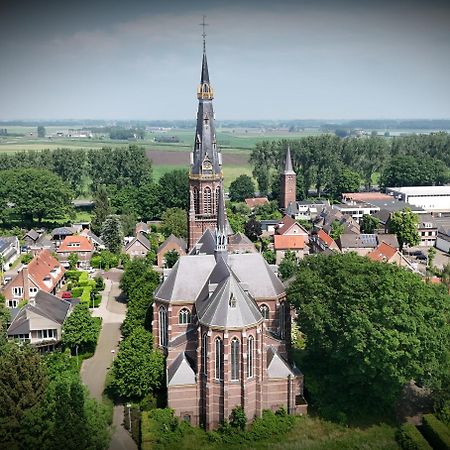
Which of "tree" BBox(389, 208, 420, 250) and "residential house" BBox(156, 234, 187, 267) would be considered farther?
"tree" BBox(389, 208, 420, 250)

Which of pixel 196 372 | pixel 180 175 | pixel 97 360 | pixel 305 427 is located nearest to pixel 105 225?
pixel 180 175

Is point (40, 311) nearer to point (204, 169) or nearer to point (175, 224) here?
point (204, 169)

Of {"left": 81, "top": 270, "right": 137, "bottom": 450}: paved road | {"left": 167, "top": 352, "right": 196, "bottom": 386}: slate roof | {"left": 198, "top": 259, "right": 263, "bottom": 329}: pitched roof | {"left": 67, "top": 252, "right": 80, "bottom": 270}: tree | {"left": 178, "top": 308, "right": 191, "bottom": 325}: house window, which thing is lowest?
{"left": 81, "top": 270, "right": 137, "bottom": 450}: paved road

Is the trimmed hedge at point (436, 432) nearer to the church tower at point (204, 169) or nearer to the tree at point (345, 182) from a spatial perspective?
the church tower at point (204, 169)

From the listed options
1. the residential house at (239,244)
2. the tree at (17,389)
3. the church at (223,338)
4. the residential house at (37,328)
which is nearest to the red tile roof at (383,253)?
the residential house at (239,244)

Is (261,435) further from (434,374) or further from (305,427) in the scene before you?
(434,374)

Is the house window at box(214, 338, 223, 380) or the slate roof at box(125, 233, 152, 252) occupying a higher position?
the house window at box(214, 338, 223, 380)

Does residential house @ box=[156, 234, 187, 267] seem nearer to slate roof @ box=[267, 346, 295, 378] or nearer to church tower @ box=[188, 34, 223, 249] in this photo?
church tower @ box=[188, 34, 223, 249]

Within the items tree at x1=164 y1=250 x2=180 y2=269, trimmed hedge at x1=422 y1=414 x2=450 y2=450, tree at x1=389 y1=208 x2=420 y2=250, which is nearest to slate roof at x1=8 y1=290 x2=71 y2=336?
tree at x1=164 y1=250 x2=180 y2=269
